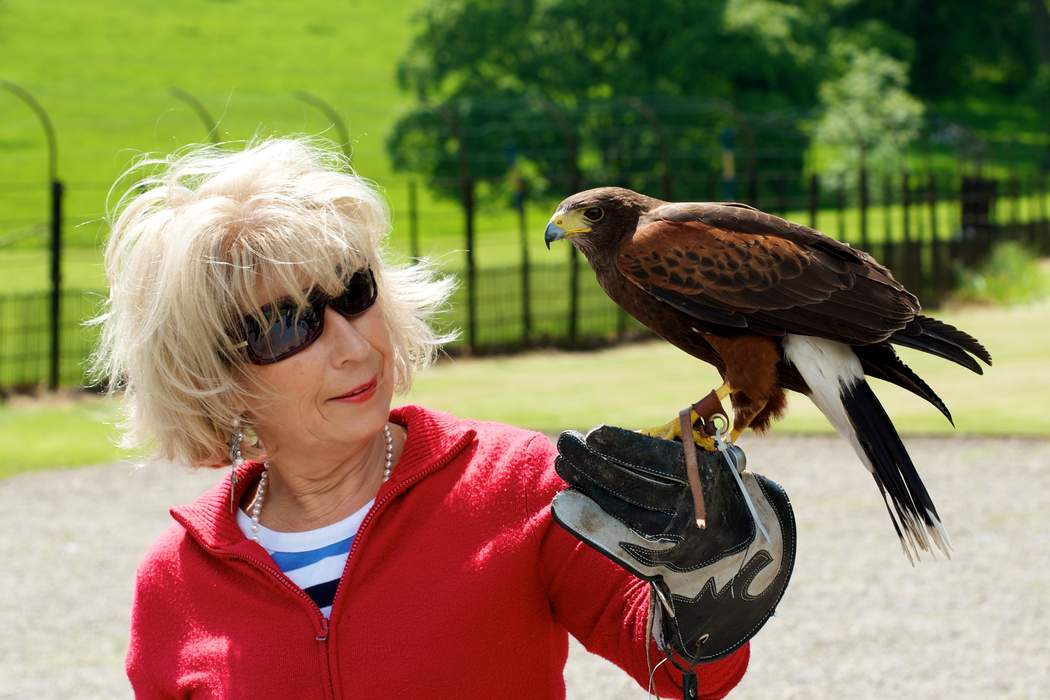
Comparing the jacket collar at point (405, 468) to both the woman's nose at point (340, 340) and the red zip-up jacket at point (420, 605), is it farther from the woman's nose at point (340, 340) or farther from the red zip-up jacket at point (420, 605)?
the woman's nose at point (340, 340)

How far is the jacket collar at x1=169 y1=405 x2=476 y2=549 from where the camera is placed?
2424 millimetres

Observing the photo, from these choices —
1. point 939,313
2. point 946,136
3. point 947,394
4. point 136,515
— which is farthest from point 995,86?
point 136,515

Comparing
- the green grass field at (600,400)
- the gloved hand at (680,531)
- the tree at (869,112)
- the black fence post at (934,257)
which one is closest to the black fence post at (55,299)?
the green grass field at (600,400)

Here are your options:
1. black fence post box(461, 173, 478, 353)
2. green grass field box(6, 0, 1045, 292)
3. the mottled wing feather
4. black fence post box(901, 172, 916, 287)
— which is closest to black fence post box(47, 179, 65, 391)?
black fence post box(461, 173, 478, 353)

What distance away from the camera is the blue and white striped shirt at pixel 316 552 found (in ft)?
7.88

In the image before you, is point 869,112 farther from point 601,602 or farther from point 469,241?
point 601,602

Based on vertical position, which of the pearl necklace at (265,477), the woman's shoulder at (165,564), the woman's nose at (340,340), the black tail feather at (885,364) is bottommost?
the woman's shoulder at (165,564)

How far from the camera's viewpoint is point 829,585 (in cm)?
668

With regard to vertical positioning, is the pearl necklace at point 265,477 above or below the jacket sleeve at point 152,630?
above

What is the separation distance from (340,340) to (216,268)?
256 mm

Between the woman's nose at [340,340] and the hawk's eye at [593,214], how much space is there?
59cm

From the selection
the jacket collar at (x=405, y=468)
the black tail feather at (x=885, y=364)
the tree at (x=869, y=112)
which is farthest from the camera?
the tree at (x=869, y=112)

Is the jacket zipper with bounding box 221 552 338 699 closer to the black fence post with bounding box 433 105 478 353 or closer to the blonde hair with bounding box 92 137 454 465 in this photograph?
the blonde hair with bounding box 92 137 454 465

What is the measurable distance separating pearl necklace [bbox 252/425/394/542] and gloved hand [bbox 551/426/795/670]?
0.42 meters
